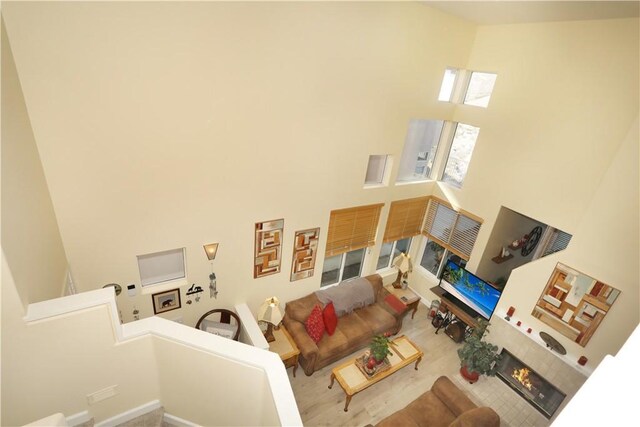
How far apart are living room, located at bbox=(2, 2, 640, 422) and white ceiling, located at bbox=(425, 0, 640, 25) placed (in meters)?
0.16

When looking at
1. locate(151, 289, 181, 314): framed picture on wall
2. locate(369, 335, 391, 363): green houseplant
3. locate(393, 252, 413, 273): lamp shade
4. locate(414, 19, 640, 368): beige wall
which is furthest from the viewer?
locate(393, 252, 413, 273): lamp shade

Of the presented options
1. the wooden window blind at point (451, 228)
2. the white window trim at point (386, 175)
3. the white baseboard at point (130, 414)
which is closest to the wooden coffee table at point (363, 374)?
the wooden window blind at point (451, 228)

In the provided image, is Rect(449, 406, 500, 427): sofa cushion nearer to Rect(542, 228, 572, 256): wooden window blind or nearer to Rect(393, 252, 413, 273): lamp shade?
Rect(393, 252, 413, 273): lamp shade

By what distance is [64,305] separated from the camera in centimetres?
329

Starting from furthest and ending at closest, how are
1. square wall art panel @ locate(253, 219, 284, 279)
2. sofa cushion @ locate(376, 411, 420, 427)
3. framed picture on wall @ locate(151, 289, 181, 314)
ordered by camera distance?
square wall art panel @ locate(253, 219, 284, 279) → framed picture on wall @ locate(151, 289, 181, 314) → sofa cushion @ locate(376, 411, 420, 427)

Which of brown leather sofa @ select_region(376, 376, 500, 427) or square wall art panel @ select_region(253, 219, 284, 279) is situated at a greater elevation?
square wall art panel @ select_region(253, 219, 284, 279)

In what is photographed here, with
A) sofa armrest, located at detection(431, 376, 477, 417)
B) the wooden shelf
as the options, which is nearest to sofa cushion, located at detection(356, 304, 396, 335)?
sofa armrest, located at detection(431, 376, 477, 417)

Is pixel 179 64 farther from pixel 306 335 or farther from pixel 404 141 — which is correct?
pixel 306 335

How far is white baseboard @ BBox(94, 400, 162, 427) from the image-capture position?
4016mm

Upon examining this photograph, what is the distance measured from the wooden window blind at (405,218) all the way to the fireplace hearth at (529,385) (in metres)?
3.12

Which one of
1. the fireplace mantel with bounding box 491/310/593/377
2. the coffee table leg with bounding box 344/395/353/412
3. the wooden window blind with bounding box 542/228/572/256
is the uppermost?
the wooden window blind with bounding box 542/228/572/256

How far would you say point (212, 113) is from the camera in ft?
15.0

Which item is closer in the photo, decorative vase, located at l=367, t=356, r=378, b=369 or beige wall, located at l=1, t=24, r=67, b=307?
beige wall, located at l=1, t=24, r=67, b=307

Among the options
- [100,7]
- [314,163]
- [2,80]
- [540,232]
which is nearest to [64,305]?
[2,80]
